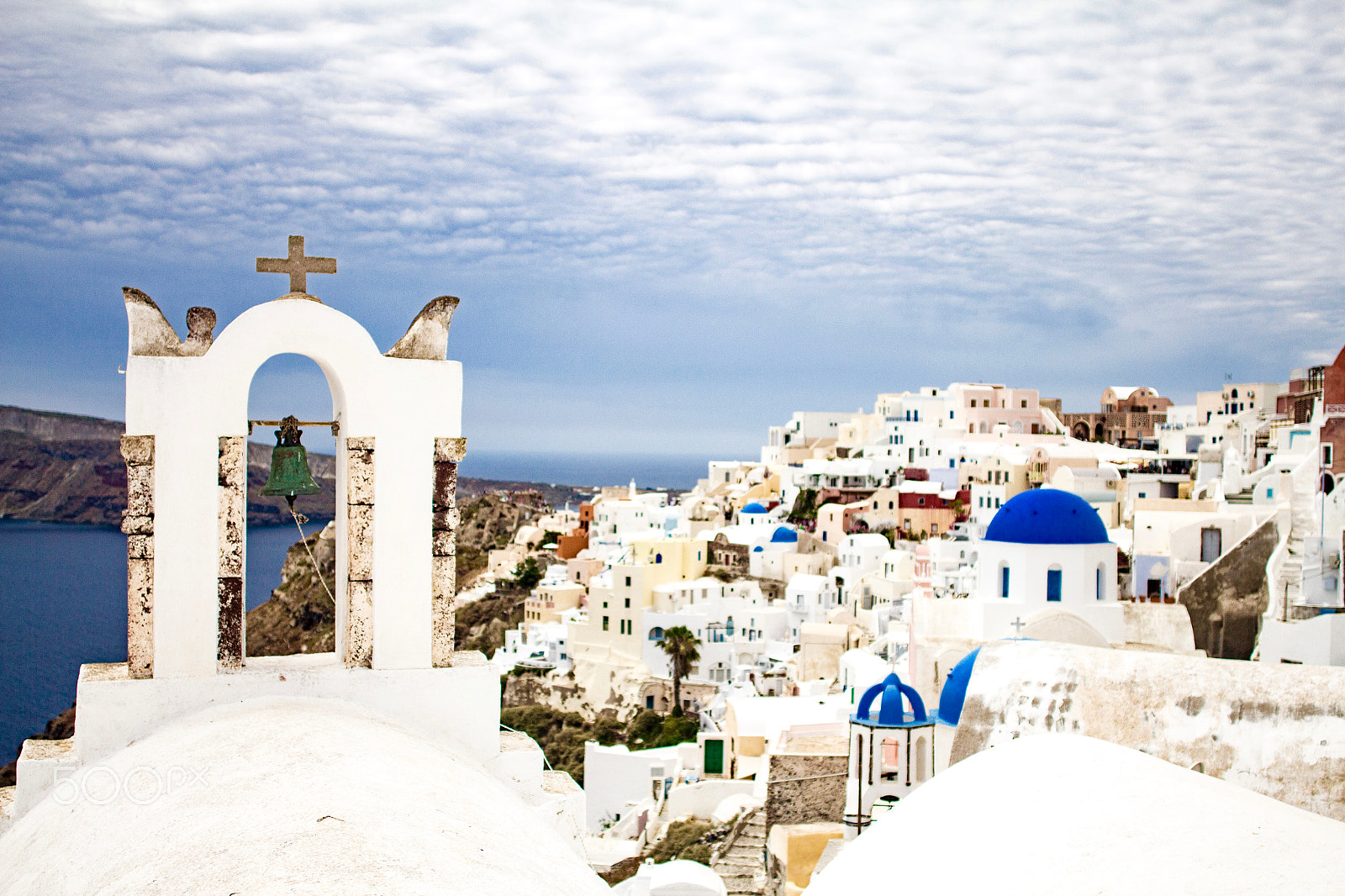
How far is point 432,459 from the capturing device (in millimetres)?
4562

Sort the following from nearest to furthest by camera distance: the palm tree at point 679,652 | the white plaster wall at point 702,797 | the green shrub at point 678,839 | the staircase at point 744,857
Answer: the staircase at point 744,857 < the green shrub at point 678,839 < the white plaster wall at point 702,797 < the palm tree at point 679,652

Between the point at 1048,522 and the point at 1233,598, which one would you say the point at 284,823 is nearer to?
the point at 1048,522

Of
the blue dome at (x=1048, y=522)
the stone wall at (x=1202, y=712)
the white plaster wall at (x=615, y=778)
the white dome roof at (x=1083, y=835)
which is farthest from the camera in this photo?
the white plaster wall at (x=615, y=778)

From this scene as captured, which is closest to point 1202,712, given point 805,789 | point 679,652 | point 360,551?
point 360,551

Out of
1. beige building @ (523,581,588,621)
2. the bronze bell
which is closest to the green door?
beige building @ (523,581,588,621)

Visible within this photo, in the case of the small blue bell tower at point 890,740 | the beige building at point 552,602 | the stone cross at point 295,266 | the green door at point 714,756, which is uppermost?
the stone cross at point 295,266

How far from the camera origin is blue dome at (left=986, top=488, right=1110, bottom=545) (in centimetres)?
1623

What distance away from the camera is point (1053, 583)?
16.3 metres

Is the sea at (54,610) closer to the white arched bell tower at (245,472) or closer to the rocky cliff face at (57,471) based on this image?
the rocky cliff face at (57,471)

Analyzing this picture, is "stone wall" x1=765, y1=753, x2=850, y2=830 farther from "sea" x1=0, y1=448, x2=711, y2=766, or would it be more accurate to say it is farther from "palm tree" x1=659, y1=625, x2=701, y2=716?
"palm tree" x1=659, y1=625, x2=701, y2=716

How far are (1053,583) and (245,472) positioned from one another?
14351 mm

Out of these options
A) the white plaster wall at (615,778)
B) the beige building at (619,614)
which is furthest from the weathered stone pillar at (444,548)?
the beige building at (619,614)

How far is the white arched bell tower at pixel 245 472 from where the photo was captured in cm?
415

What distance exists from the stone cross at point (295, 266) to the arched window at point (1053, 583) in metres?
14.2
